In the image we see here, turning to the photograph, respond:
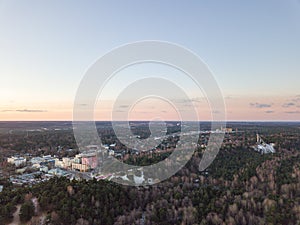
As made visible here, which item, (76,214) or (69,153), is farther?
(69,153)

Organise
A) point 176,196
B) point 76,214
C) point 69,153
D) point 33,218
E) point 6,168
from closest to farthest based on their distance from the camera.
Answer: point 33,218
point 76,214
point 176,196
point 6,168
point 69,153

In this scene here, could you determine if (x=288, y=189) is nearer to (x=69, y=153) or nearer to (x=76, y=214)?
(x=76, y=214)

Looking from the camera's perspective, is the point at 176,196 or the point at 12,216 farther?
the point at 176,196

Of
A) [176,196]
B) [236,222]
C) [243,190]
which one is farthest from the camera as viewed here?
[243,190]

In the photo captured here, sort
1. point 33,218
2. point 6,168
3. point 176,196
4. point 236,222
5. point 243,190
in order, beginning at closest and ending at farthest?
1. point 33,218
2. point 236,222
3. point 176,196
4. point 243,190
5. point 6,168

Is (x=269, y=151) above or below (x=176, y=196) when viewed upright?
above

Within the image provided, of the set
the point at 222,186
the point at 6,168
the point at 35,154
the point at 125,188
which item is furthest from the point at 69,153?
the point at 222,186

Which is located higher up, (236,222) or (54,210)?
(54,210)

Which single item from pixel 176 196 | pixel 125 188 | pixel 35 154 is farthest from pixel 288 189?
pixel 35 154

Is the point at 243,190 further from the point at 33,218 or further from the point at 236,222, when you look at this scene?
the point at 33,218
